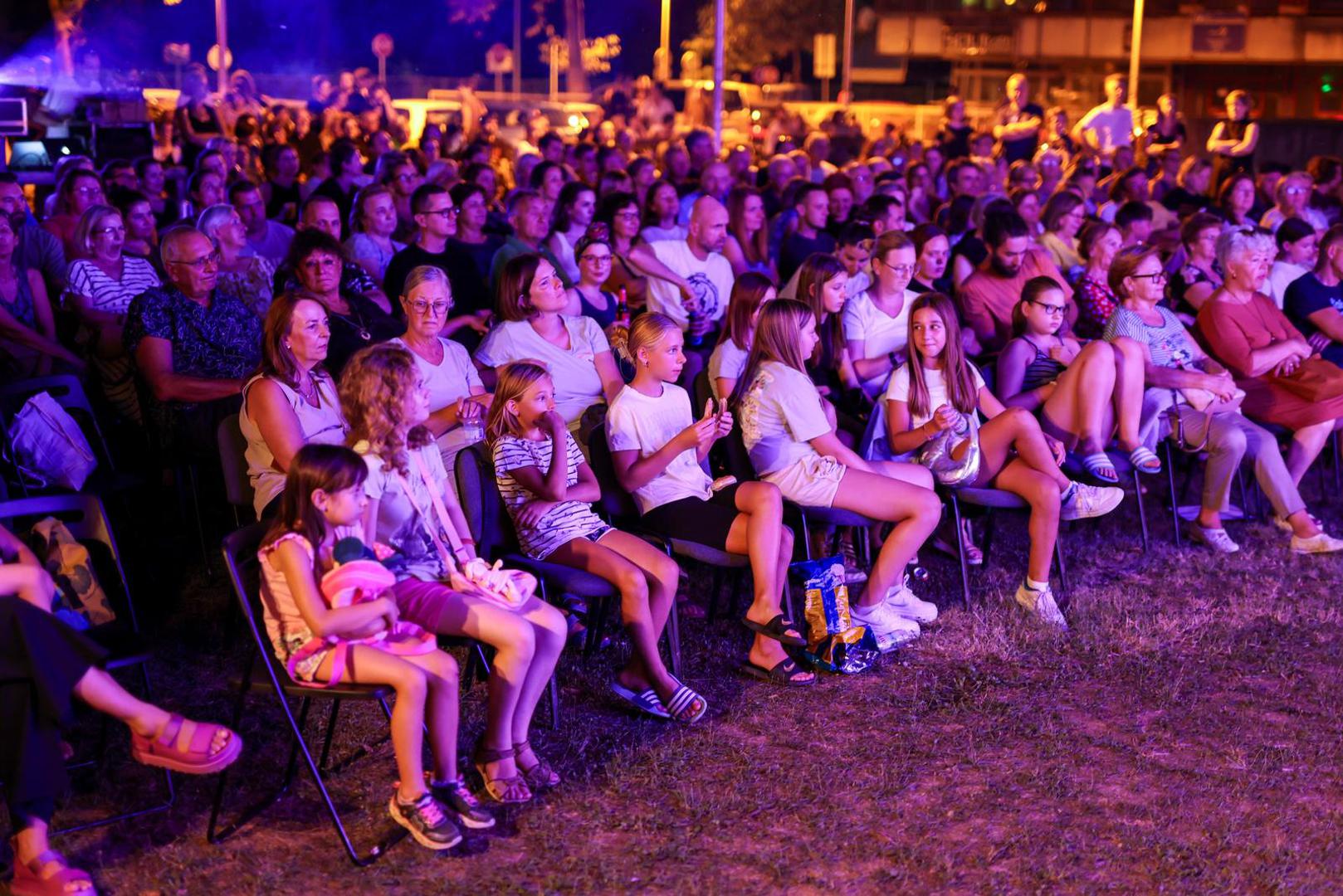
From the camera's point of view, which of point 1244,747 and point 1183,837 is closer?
point 1183,837

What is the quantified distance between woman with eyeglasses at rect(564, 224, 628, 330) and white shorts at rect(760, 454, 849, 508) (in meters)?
1.51

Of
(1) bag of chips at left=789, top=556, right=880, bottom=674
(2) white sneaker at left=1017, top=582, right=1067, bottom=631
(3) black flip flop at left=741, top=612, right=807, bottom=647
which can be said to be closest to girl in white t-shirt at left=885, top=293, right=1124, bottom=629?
(2) white sneaker at left=1017, top=582, right=1067, bottom=631

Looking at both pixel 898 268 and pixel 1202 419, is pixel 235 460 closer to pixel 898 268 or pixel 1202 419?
pixel 898 268

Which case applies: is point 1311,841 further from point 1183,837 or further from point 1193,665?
point 1193,665

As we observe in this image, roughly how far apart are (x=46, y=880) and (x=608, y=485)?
220cm

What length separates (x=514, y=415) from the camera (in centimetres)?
443

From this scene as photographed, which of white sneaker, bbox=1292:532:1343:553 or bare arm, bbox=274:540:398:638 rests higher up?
bare arm, bbox=274:540:398:638

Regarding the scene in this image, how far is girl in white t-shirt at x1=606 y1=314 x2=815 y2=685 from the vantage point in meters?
4.73

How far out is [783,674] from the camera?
477 cm

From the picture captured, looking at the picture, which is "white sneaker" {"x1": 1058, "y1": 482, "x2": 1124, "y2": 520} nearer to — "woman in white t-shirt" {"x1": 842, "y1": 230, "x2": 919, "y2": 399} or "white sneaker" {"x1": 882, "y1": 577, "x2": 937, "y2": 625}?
"white sneaker" {"x1": 882, "y1": 577, "x2": 937, "y2": 625}

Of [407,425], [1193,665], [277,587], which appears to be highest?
[407,425]

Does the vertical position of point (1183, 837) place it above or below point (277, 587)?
below

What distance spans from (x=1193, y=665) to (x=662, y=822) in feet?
7.02

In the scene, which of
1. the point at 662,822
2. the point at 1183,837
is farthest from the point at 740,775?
the point at 1183,837
